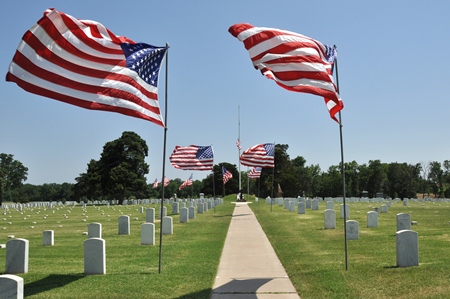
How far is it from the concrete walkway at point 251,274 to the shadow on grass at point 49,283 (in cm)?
341

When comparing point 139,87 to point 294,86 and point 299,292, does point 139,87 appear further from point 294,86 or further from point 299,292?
point 299,292

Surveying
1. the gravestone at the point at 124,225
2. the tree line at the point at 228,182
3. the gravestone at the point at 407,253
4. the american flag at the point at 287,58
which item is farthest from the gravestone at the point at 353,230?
the tree line at the point at 228,182

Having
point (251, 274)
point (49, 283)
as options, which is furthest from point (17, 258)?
point (251, 274)

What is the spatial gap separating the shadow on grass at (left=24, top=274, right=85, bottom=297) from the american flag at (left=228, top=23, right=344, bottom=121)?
6.65 m

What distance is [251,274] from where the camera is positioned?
1148 centimetres

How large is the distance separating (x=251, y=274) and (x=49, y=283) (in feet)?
15.4

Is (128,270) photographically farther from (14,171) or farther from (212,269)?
(14,171)

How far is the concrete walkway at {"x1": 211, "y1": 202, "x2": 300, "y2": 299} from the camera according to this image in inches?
367

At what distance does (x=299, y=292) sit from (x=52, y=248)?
10.8 m

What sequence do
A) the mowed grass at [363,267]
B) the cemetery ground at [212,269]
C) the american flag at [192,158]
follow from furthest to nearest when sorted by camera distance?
the american flag at [192,158] → the cemetery ground at [212,269] → the mowed grass at [363,267]

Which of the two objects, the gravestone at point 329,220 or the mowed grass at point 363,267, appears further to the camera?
the gravestone at point 329,220

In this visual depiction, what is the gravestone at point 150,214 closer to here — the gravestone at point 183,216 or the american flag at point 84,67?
the gravestone at point 183,216

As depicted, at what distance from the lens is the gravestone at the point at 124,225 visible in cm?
2150

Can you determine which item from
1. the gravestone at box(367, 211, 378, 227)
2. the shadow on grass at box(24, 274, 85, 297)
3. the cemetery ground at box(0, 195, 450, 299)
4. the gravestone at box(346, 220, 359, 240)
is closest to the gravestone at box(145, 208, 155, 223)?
the cemetery ground at box(0, 195, 450, 299)
